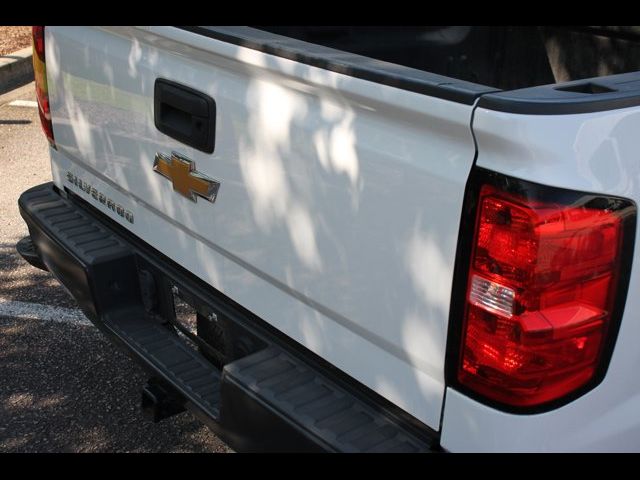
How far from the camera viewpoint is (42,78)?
324 cm

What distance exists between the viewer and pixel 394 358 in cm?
202

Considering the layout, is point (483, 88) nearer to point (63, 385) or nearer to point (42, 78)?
point (42, 78)

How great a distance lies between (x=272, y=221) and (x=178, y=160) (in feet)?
1.57

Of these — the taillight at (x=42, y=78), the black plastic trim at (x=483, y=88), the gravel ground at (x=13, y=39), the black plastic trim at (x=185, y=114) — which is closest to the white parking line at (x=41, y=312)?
the taillight at (x=42, y=78)

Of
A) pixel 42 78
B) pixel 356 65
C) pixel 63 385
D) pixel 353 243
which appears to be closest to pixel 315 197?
pixel 353 243

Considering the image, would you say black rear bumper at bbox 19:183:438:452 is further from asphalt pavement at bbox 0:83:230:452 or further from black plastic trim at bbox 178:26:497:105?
black plastic trim at bbox 178:26:497:105

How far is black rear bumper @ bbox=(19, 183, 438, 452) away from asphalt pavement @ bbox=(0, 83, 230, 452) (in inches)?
22.0

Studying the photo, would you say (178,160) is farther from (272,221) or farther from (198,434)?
(198,434)

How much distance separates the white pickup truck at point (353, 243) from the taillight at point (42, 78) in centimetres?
11

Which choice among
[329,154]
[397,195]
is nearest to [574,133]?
[397,195]

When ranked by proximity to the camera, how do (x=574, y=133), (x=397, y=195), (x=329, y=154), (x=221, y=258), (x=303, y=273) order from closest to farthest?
(x=574, y=133) → (x=397, y=195) → (x=329, y=154) → (x=303, y=273) → (x=221, y=258)

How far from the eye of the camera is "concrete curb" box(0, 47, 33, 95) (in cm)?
820

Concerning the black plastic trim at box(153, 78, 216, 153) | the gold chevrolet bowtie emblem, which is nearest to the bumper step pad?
the gold chevrolet bowtie emblem

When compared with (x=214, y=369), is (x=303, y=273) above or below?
above
